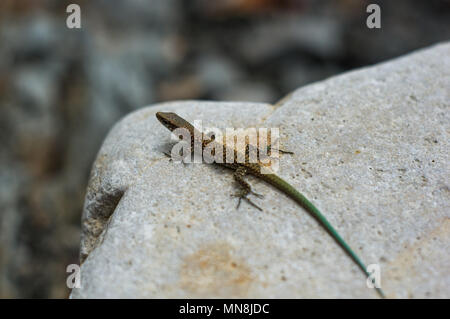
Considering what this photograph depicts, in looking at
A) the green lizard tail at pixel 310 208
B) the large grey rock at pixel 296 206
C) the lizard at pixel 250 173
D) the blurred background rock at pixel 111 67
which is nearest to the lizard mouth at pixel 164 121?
the lizard at pixel 250 173

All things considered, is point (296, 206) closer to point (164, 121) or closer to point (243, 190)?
point (243, 190)

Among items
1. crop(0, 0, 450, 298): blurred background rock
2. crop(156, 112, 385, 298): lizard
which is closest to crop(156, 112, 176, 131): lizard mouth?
crop(156, 112, 385, 298): lizard

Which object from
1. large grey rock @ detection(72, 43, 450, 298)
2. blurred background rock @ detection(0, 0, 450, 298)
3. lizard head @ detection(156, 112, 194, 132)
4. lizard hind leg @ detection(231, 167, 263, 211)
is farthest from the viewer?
blurred background rock @ detection(0, 0, 450, 298)

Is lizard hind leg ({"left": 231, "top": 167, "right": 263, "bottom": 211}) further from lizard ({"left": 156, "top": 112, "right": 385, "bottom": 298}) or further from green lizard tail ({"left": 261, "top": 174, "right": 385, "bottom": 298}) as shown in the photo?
green lizard tail ({"left": 261, "top": 174, "right": 385, "bottom": 298})

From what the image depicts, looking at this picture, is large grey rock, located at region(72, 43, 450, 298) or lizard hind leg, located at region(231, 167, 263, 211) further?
lizard hind leg, located at region(231, 167, 263, 211)

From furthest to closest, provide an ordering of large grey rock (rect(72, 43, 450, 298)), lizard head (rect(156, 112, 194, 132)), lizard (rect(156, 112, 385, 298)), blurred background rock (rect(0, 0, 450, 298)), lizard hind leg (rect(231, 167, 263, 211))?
1. blurred background rock (rect(0, 0, 450, 298))
2. lizard head (rect(156, 112, 194, 132))
3. lizard hind leg (rect(231, 167, 263, 211))
4. lizard (rect(156, 112, 385, 298))
5. large grey rock (rect(72, 43, 450, 298))

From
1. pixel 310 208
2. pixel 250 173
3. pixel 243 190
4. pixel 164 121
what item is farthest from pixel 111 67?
pixel 310 208

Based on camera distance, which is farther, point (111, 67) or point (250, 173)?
point (111, 67)

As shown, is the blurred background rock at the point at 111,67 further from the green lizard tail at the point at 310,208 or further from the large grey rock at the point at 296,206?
the green lizard tail at the point at 310,208
